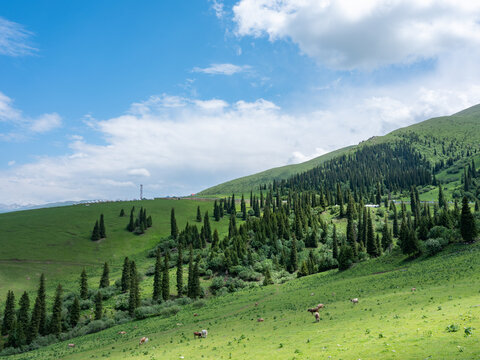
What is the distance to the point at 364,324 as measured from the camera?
28469 millimetres

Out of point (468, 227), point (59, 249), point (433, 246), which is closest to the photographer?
point (468, 227)

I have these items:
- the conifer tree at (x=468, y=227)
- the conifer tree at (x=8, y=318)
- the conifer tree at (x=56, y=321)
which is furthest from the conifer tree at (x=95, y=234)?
the conifer tree at (x=468, y=227)

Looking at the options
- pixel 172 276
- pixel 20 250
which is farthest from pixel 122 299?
pixel 20 250

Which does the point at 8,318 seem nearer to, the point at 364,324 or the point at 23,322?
the point at 23,322

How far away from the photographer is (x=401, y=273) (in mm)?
61219

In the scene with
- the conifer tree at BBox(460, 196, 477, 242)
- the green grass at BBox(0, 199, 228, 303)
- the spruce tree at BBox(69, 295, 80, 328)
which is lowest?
the spruce tree at BBox(69, 295, 80, 328)

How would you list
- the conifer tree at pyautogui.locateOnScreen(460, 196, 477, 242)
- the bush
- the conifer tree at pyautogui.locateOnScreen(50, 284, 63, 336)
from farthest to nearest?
the conifer tree at pyautogui.locateOnScreen(50, 284, 63, 336), the bush, the conifer tree at pyautogui.locateOnScreen(460, 196, 477, 242)

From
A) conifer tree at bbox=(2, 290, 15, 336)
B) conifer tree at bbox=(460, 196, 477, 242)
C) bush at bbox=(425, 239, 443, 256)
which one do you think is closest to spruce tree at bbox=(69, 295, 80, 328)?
conifer tree at bbox=(2, 290, 15, 336)

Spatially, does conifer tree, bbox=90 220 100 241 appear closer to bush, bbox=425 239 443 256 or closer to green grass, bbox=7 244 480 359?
green grass, bbox=7 244 480 359

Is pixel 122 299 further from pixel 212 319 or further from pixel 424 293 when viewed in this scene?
pixel 424 293

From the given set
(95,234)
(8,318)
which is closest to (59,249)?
(95,234)

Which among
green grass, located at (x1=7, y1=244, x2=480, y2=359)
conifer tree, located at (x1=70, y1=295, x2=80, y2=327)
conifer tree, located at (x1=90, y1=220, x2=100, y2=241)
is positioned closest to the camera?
green grass, located at (x1=7, y1=244, x2=480, y2=359)

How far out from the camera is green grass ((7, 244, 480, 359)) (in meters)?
19.3

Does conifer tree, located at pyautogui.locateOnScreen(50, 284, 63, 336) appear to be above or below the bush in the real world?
below
